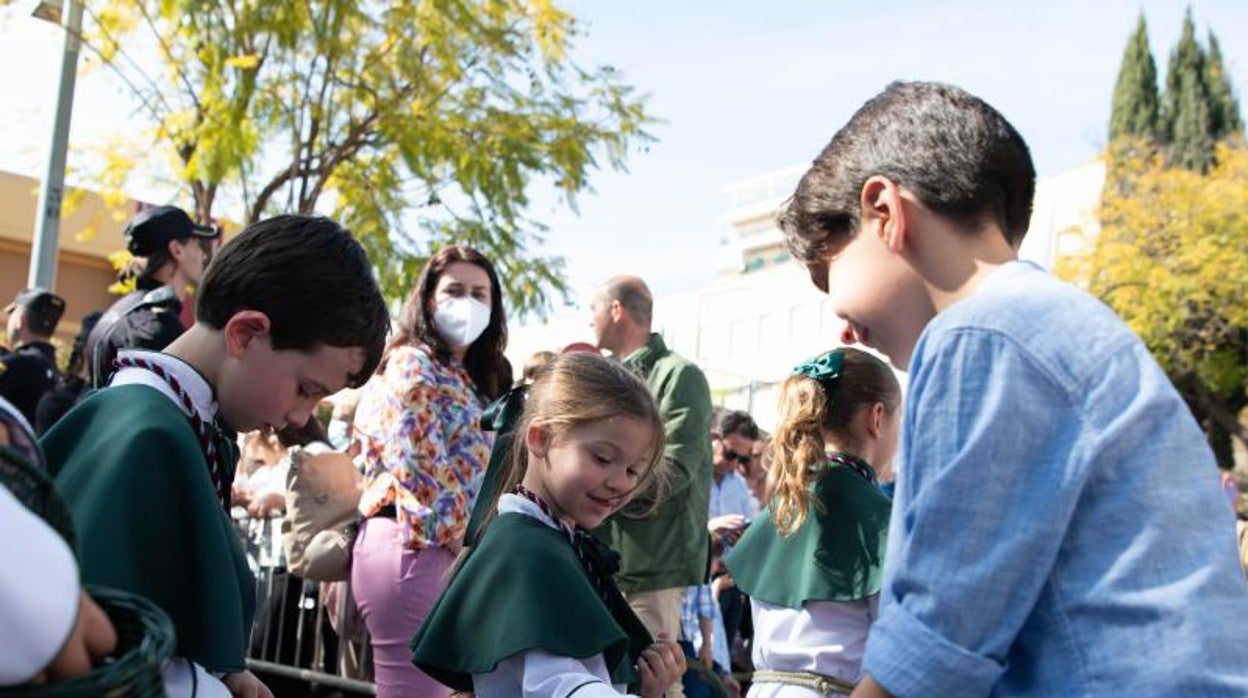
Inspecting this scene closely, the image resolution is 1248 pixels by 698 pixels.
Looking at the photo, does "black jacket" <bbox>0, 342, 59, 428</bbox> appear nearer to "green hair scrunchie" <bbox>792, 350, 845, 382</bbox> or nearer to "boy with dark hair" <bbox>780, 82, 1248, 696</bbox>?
"green hair scrunchie" <bbox>792, 350, 845, 382</bbox>

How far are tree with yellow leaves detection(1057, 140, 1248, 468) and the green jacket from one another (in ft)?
101

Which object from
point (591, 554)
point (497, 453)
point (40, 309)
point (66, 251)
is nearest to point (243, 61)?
point (40, 309)

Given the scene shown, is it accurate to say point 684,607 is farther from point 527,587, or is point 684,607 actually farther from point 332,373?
point 332,373

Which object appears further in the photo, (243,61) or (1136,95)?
(1136,95)

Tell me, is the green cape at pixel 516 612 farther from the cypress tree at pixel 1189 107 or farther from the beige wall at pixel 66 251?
the cypress tree at pixel 1189 107

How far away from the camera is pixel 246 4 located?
40.0 ft

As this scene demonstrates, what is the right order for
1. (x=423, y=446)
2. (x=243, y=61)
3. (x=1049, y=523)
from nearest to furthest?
1. (x=1049, y=523)
2. (x=423, y=446)
3. (x=243, y=61)

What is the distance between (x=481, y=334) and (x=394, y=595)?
3.63ft

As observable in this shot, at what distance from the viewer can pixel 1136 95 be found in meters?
49.7

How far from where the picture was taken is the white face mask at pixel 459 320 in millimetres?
5316

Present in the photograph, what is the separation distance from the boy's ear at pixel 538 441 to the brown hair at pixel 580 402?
1 centimetres

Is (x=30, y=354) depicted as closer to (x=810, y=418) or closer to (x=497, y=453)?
(x=497, y=453)

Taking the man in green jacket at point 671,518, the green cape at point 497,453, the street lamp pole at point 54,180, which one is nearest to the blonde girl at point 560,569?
the green cape at point 497,453

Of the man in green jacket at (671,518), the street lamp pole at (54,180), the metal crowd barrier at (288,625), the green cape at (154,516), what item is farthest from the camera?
the street lamp pole at (54,180)
